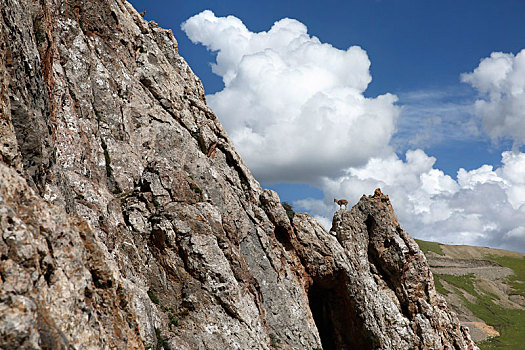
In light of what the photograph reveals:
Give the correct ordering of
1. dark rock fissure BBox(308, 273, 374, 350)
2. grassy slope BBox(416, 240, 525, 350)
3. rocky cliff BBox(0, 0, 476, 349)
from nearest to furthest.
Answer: rocky cliff BBox(0, 0, 476, 349), dark rock fissure BBox(308, 273, 374, 350), grassy slope BBox(416, 240, 525, 350)

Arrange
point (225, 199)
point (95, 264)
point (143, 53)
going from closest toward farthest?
point (95, 264), point (225, 199), point (143, 53)

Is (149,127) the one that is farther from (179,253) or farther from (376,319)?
(376,319)

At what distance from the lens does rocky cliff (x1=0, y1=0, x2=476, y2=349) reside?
12.6 metres

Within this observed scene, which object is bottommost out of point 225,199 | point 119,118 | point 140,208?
point 140,208

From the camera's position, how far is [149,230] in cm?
3275

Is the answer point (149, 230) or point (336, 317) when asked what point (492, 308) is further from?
point (149, 230)

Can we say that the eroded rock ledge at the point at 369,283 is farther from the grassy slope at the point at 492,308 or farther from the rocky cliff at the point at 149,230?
the grassy slope at the point at 492,308

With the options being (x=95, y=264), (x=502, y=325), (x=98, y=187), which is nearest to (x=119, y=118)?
(x=98, y=187)

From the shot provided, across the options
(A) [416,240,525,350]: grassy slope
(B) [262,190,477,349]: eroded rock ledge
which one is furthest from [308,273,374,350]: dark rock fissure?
(A) [416,240,525,350]: grassy slope

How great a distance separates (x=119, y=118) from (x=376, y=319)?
36726 mm

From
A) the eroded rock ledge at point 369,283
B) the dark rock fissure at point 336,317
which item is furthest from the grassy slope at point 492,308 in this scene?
the dark rock fissure at point 336,317

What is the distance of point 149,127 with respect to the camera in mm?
41938

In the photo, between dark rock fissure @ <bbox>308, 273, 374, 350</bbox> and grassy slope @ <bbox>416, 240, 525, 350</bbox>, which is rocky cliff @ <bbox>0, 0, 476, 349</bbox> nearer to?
dark rock fissure @ <bbox>308, 273, 374, 350</bbox>

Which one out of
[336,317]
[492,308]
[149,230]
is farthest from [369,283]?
[492,308]
